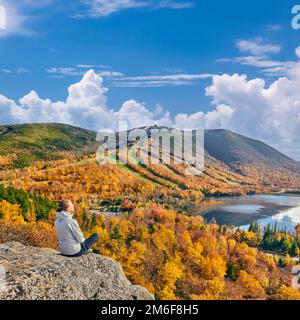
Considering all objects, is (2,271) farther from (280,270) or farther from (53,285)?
(280,270)

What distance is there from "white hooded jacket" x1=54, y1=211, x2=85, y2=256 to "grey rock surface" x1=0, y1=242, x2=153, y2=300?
618 millimetres

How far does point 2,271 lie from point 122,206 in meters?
181

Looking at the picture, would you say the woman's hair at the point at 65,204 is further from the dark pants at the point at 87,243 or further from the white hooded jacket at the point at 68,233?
the dark pants at the point at 87,243

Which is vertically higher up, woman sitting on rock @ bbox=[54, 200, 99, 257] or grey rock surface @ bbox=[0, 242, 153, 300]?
woman sitting on rock @ bbox=[54, 200, 99, 257]

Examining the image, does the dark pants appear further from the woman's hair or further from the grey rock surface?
the woman's hair

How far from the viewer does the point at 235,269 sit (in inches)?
4149

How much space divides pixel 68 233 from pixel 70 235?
26 cm

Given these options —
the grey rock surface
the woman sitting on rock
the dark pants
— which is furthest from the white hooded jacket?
the grey rock surface

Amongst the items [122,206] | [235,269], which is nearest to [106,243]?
[235,269]

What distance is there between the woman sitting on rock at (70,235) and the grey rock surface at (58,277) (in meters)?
0.62

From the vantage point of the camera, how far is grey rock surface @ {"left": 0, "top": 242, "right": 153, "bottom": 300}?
15.2 meters

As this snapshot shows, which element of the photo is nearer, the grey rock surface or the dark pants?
the grey rock surface

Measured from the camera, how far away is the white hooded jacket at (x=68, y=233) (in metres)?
16.1

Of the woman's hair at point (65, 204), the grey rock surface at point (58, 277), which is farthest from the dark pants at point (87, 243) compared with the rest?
the woman's hair at point (65, 204)
